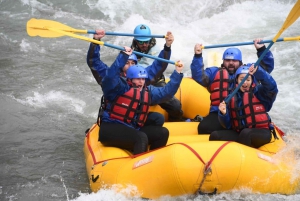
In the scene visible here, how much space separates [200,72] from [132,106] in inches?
39.7

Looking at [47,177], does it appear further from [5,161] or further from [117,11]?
[117,11]

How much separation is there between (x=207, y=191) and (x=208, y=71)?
73.2 inches

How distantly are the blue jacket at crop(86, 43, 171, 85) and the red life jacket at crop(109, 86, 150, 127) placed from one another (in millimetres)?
647

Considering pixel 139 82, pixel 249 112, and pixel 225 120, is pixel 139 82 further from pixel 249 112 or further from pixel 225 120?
pixel 249 112

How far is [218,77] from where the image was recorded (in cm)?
619

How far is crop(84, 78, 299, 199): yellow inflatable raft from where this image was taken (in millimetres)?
4805

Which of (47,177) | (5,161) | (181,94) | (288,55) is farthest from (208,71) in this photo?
(288,55)

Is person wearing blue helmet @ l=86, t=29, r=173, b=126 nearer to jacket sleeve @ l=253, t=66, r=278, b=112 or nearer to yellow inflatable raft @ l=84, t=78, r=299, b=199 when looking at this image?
yellow inflatable raft @ l=84, t=78, r=299, b=199

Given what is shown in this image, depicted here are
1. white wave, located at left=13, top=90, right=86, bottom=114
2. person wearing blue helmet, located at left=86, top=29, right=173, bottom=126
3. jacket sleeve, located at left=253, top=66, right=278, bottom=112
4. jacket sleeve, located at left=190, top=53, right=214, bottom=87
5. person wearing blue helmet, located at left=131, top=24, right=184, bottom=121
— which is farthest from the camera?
white wave, located at left=13, top=90, right=86, bottom=114

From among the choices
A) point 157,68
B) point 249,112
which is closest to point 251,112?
point 249,112

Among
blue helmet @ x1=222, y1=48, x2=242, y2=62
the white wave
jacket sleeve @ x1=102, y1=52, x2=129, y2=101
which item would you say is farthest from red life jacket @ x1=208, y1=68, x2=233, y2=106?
the white wave

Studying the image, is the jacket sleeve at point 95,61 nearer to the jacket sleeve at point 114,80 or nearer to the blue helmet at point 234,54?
the jacket sleeve at point 114,80

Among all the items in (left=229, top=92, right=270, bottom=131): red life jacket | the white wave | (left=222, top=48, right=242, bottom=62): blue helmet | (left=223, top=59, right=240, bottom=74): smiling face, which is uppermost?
(left=222, top=48, right=242, bottom=62): blue helmet

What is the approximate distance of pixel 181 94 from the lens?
6953mm
